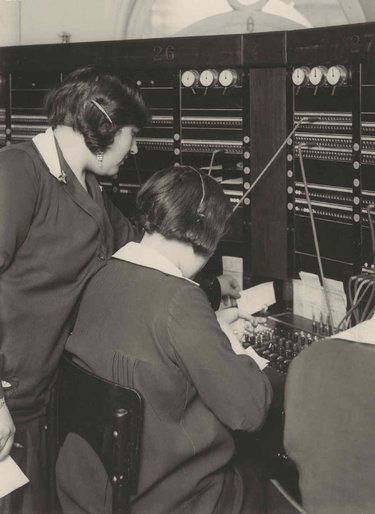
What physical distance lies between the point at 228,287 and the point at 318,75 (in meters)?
0.74

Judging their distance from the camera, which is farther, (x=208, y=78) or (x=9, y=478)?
(x=208, y=78)

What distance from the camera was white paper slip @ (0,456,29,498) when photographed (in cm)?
157

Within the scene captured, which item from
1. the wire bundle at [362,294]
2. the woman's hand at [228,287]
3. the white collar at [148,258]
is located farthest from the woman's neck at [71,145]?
the wire bundle at [362,294]

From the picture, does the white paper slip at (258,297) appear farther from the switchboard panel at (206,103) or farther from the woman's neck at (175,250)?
the woman's neck at (175,250)

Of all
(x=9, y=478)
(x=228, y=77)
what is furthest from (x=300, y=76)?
(x=9, y=478)

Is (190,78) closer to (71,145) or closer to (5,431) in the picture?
(71,145)

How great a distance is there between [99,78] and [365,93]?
0.81 m

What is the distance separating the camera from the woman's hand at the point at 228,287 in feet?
7.90

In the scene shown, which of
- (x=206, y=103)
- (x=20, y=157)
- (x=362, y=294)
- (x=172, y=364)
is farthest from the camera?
(x=206, y=103)

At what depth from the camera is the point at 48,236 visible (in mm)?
1764

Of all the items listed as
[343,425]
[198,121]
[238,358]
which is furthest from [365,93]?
[343,425]

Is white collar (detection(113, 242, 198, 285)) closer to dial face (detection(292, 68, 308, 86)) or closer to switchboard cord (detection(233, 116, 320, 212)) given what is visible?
switchboard cord (detection(233, 116, 320, 212))

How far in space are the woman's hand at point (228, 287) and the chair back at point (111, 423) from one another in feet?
2.95

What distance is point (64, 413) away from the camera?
164cm
